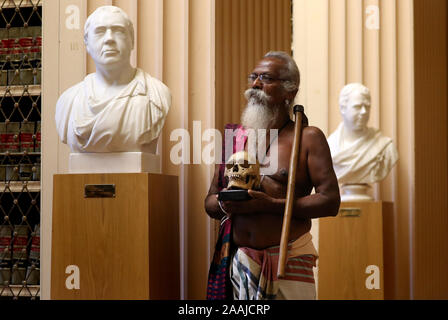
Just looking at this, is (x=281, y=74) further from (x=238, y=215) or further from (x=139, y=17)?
(x=139, y=17)

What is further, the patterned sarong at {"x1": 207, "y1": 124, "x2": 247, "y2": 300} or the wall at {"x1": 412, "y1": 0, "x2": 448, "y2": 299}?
the wall at {"x1": 412, "y1": 0, "x2": 448, "y2": 299}

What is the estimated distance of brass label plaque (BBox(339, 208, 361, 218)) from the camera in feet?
17.3

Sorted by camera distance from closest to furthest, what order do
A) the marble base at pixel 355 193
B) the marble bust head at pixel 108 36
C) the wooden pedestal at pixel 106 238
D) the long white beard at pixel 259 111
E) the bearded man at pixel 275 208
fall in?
the bearded man at pixel 275 208 → the long white beard at pixel 259 111 → the wooden pedestal at pixel 106 238 → the marble bust head at pixel 108 36 → the marble base at pixel 355 193

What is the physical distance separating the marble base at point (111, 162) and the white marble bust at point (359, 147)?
182cm

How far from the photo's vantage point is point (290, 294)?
295cm

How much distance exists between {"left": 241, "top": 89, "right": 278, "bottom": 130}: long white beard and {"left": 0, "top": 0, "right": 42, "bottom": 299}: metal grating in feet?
8.49

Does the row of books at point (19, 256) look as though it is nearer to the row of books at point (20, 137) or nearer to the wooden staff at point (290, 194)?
the row of books at point (20, 137)

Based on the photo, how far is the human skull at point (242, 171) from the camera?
2.85 meters

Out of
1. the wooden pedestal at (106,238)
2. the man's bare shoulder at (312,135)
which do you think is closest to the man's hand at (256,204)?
the man's bare shoulder at (312,135)

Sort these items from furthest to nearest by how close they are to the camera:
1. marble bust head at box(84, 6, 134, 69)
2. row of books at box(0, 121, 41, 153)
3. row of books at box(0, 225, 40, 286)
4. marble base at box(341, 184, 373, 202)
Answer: marble base at box(341, 184, 373, 202)
row of books at box(0, 121, 41, 153)
row of books at box(0, 225, 40, 286)
marble bust head at box(84, 6, 134, 69)

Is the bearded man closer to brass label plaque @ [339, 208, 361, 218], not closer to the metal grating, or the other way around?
brass label plaque @ [339, 208, 361, 218]

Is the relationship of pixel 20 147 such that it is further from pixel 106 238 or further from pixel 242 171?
pixel 242 171

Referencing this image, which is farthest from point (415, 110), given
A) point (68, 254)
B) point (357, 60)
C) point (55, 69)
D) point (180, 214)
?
point (68, 254)

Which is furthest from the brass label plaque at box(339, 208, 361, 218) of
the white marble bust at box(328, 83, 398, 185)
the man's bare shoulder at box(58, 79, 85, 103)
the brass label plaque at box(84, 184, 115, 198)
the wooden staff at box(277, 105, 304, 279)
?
the wooden staff at box(277, 105, 304, 279)
